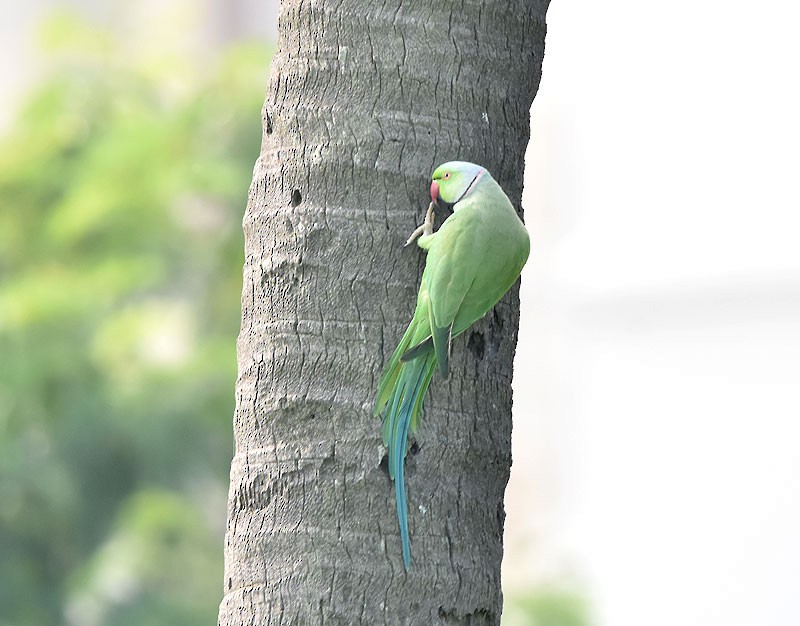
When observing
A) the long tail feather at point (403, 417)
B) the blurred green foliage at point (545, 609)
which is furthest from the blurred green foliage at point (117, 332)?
the long tail feather at point (403, 417)

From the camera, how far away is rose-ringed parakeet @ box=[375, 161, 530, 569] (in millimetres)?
1977

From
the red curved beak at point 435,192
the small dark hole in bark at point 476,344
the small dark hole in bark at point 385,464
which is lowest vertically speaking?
the small dark hole in bark at point 385,464

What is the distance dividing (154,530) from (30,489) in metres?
0.66

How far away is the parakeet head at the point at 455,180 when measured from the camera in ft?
6.63

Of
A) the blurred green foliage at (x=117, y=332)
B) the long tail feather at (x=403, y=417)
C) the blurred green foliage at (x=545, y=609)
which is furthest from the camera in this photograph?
the blurred green foliage at (x=545, y=609)

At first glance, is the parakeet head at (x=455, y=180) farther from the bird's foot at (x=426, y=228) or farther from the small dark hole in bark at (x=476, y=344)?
the small dark hole in bark at (x=476, y=344)

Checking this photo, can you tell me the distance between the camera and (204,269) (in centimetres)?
692

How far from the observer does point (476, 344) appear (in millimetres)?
2102

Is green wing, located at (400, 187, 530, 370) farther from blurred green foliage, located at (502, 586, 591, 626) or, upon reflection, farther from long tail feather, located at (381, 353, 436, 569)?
blurred green foliage, located at (502, 586, 591, 626)

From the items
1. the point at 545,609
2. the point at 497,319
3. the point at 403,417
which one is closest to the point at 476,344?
the point at 497,319

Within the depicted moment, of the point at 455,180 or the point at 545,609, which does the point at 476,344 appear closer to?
the point at 455,180

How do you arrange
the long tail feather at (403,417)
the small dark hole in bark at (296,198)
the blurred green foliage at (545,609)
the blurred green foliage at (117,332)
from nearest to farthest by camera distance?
the long tail feather at (403,417), the small dark hole in bark at (296,198), the blurred green foliage at (117,332), the blurred green foliage at (545,609)

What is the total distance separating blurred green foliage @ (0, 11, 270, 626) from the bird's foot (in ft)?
13.6

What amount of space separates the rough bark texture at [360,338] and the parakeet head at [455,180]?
0.19 ft
